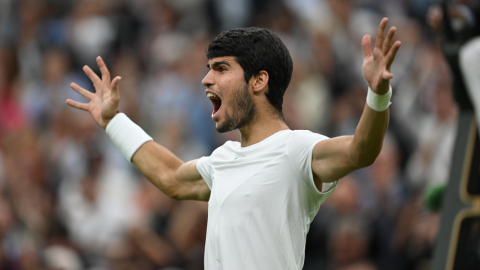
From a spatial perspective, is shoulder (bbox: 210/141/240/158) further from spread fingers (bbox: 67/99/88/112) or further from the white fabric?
the white fabric

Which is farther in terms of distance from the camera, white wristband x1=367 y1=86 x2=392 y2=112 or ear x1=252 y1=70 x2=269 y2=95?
ear x1=252 y1=70 x2=269 y2=95

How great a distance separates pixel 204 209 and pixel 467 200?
2810 mm

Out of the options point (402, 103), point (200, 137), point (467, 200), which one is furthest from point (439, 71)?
point (467, 200)

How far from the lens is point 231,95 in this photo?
9.86ft

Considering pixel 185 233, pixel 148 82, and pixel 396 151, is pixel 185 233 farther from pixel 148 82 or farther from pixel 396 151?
pixel 148 82

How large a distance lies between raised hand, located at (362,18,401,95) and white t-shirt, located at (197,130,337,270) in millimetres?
419

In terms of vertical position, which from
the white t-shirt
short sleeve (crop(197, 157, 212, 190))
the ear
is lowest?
the white t-shirt

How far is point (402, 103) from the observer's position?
6.80 metres

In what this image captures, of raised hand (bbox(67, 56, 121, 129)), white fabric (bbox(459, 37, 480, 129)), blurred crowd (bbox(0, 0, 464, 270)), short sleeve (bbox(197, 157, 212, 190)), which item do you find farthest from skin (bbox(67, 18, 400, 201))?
blurred crowd (bbox(0, 0, 464, 270))

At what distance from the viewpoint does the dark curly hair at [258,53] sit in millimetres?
2994

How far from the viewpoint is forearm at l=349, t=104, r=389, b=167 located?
2.47 meters

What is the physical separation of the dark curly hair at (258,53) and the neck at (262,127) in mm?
75

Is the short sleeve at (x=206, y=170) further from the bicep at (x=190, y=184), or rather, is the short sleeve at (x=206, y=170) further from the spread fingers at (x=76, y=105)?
the spread fingers at (x=76, y=105)

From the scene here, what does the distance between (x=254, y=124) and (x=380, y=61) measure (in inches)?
30.6
